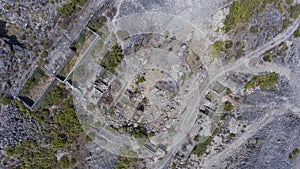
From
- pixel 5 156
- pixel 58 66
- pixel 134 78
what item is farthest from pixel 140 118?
pixel 5 156

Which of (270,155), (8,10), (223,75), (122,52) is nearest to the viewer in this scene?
(8,10)

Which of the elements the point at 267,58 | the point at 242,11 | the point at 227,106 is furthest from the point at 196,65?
the point at 267,58

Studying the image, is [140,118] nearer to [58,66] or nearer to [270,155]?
[58,66]

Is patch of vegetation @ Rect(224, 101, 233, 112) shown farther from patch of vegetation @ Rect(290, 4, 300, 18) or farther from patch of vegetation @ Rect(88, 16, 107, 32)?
patch of vegetation @ Rect(88, 16, 107, 32)

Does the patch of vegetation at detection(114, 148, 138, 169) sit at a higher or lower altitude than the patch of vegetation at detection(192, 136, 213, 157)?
lower

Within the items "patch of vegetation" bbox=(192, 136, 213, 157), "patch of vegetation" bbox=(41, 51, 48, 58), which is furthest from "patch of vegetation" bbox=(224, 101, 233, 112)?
"patch of vegetation" bbox=(41, 51, 48, 58)

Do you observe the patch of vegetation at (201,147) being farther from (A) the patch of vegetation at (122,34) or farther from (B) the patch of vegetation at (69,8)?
(B) the patch of vegetation at (69,8)
